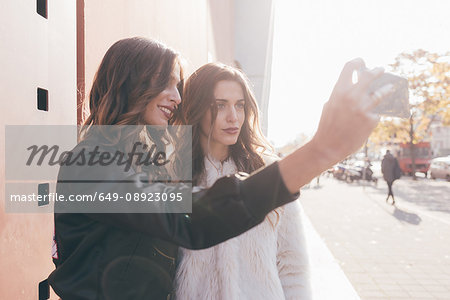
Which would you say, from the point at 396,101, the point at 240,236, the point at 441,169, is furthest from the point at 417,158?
the point at 396,101

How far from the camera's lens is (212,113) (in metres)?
2.14

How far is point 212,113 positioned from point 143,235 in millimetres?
1083

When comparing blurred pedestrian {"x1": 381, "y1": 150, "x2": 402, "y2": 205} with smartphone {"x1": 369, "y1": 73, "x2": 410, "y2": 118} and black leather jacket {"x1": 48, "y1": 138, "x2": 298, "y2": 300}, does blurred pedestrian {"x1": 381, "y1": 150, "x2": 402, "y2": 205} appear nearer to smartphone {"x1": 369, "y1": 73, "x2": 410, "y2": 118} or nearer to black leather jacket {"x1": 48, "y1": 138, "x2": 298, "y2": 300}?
black leather jacket {"x1": 48, "y1": 138, "x2": 298, "y2": 300}

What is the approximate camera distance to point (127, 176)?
1.06 meters

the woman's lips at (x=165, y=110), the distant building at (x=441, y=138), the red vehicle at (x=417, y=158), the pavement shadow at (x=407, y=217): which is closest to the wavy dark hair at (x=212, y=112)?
the woman's lips at (x=165, y=110)

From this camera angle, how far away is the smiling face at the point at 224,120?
2119 mm

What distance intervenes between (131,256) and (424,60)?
975 inches

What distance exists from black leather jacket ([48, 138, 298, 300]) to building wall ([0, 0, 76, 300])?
521 millimetres

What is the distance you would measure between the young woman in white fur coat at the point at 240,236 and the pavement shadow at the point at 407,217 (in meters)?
8.22

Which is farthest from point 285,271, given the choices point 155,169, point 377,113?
point 377,113

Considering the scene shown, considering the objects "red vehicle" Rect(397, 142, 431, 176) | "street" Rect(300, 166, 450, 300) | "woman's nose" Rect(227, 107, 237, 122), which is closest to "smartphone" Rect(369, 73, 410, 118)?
"woman's nose" Rect(227, 107, 237, 122)

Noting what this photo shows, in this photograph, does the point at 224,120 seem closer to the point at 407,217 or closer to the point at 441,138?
the point at 407,217

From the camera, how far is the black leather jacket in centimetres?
89

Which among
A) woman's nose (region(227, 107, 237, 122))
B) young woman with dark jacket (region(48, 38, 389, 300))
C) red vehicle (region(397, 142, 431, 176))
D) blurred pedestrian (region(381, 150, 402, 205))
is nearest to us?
young woman with dark jacket (region(48, 38, 389, 300))
